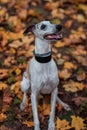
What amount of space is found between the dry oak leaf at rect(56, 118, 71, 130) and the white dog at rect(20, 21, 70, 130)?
0.07m

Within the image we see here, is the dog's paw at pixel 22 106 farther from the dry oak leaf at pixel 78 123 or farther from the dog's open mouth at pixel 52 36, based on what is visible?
the dog's open mouth at pixel 52 36

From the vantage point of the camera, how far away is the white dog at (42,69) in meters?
4.44

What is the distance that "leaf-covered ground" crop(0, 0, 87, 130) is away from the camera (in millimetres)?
5016

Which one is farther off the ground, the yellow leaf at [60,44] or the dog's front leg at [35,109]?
the dog's front leg at [35,109]

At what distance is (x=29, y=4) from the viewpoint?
7.64 metres

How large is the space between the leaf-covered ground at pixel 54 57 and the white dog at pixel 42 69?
0.86 feet

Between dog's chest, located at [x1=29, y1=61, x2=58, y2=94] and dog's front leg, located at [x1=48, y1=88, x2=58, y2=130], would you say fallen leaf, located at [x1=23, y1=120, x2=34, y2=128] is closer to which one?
dog's front leg, located at [x1=48, y1=88, x2=58, y2=130]

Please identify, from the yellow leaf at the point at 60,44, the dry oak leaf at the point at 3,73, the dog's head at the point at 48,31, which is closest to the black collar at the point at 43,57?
the dog's head at the point at 48,31

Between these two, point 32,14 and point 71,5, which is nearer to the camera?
point 32,14

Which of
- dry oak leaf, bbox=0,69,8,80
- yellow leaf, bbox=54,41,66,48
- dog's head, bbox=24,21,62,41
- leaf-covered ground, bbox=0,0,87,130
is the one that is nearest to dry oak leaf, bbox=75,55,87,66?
leaf-covered ground, bbox=0,0,87,130

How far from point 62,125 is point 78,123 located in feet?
0.67

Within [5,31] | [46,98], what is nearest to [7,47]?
[5,31]

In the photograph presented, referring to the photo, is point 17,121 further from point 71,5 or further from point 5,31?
point 71,5

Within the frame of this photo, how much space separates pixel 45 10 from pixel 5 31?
1149 millimetres
